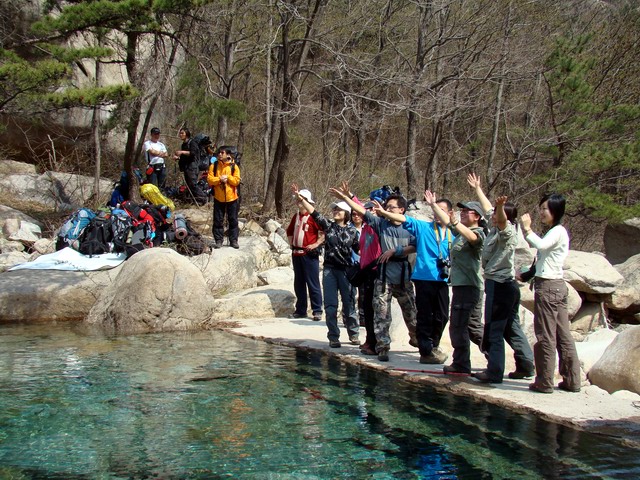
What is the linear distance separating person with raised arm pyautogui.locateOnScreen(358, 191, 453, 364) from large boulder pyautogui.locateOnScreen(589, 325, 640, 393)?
154 cm

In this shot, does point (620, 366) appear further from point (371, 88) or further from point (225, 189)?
point (371, 88)

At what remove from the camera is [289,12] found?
15.4 meters

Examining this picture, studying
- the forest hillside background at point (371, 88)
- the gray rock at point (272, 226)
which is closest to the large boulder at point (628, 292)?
the forest hillside background at point (371, 88)

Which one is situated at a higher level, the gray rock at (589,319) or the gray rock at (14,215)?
the gray rock at (14,215)

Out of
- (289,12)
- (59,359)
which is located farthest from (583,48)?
(59,359)

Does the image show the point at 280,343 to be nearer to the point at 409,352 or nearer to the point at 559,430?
the point at 409,352

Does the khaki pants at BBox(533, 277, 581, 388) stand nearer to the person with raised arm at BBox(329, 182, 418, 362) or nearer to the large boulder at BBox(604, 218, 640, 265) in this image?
the person with raised arm at BBox(329, 182, 418, 362)

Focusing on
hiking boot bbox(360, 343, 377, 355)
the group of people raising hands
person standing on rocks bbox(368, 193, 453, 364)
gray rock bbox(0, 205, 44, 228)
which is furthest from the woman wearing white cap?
gray rock bbox(0, 205, 44, 228)

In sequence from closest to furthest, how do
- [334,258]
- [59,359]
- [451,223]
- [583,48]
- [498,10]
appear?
[451,223] → [59,359] → [334,258] → [583,48] → [498,10]

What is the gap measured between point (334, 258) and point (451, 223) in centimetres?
227

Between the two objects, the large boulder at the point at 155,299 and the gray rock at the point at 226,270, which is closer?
the large boulder at the point at 155,299

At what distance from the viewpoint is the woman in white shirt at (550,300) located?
6.03 metres

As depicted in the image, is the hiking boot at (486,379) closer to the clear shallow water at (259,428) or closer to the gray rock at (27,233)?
the clear shallow water at (259,428)

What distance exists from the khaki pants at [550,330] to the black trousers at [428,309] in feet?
3.96
